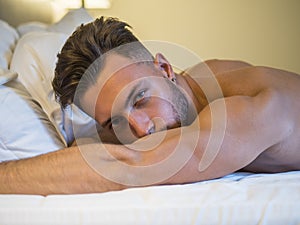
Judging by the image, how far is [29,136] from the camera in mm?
827

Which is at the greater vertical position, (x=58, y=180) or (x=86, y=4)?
(x=86, y=4)

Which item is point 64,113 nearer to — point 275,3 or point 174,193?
point 174,193

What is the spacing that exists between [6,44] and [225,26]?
1.02 metres

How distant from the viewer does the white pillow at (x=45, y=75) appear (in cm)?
102

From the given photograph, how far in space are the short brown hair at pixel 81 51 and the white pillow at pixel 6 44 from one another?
31cm

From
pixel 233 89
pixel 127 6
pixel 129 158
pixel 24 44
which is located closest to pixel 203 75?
pixel 233 89

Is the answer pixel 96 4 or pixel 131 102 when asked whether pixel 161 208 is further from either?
pixel 96 4

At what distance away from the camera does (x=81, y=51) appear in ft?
3.04

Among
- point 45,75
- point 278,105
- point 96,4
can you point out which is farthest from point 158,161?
point 96,4

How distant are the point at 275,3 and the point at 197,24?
1.23ft

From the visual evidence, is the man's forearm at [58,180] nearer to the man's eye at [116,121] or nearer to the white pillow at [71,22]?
the man's eye at [116,121]

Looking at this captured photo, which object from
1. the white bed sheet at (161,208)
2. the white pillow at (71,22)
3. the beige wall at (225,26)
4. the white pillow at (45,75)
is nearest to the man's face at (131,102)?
the white pillow at (45,75)

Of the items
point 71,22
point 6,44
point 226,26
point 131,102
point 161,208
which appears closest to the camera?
point 161,208

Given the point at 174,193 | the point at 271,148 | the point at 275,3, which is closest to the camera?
the point at 174,193
